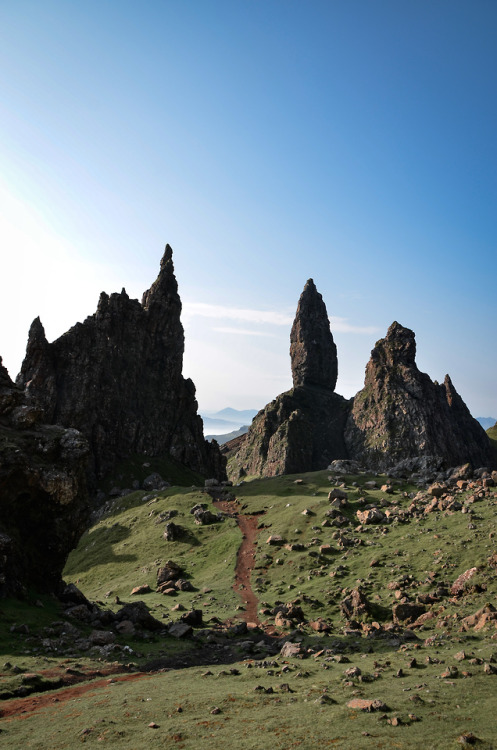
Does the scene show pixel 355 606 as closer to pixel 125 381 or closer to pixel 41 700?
pixel 41 700

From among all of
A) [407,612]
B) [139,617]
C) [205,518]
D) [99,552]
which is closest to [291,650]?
[407,612]

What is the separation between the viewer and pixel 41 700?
2614 cm

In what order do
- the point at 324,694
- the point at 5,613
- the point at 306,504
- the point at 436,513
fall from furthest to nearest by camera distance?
the point at 306,504
the point at 436,513
the point at 5,613
the point at 324,694

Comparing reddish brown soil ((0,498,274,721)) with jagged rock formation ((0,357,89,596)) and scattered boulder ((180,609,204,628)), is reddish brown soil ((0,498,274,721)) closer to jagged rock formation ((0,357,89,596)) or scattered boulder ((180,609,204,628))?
scattered boulder ((180,609,204,628))

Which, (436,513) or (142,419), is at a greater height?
(142,419)

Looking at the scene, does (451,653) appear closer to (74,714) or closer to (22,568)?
(74,714)

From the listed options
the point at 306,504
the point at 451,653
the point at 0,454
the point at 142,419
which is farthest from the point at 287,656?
the point at 142,419

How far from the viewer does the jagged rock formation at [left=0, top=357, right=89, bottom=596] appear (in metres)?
44.8

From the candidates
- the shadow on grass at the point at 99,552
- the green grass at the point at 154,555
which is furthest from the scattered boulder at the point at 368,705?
the shadow on grass at the point at 99,552

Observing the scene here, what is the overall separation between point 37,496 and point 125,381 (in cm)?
11823

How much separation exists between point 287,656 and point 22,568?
26386 millimetres

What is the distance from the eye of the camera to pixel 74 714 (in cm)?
2381

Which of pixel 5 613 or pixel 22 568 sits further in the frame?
pixel 22 568

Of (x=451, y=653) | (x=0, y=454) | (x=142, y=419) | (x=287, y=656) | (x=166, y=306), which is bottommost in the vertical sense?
(x=287, y=656)
